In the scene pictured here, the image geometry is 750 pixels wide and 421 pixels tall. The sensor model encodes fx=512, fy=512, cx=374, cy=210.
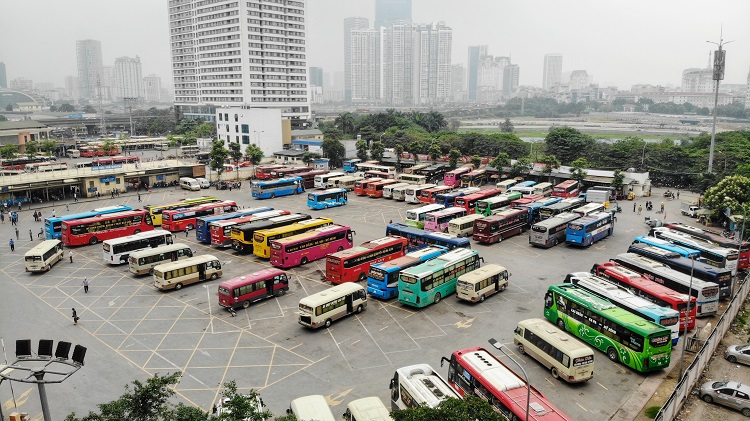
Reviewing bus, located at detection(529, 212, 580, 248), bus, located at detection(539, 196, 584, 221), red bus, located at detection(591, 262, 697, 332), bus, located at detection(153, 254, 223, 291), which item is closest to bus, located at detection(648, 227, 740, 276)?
red bus, located at detection(591, 262, 697, 332)

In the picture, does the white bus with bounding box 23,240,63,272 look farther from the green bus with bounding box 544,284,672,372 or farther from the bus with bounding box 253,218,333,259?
the green bus with bounding box 544,284,672,372

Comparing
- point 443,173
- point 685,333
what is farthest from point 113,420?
point 443,173

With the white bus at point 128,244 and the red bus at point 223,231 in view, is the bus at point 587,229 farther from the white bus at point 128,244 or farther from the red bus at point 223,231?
the white bus at point 128,244

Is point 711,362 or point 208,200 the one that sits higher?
point 208,200

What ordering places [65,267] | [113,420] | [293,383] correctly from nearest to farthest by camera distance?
1. [113,420]
2. [293,383]
3. [65,267]

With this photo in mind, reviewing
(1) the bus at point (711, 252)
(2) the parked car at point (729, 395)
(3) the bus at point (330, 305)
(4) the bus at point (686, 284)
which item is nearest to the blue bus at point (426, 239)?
(3) the bus at point (330, 305)

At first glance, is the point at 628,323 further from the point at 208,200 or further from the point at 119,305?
the point at 208,200
